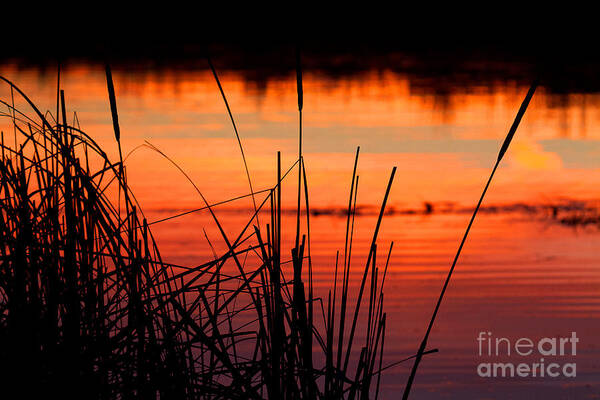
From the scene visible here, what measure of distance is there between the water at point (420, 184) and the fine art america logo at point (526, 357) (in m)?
0.03

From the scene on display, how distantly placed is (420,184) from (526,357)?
3911 mm

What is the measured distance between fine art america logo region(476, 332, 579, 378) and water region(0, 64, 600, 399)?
0.09ft

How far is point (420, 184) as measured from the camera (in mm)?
8070

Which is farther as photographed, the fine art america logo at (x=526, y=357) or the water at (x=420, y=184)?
the water at (x=420, y=184)

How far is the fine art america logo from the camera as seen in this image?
402 centimetres

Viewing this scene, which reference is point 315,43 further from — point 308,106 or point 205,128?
point 205,128

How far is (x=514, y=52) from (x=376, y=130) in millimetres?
8990

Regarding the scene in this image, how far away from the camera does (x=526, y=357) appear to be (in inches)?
166

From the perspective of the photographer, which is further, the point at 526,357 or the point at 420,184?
the point at 420,184

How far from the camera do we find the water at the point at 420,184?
15.0 feet

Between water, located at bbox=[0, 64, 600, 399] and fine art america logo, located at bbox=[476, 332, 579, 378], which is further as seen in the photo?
water, located at bbox=[0, 64, 600, 399]

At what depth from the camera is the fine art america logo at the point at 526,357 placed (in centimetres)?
402

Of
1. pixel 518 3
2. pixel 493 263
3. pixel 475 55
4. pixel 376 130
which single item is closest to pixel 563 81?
pixel 475 55

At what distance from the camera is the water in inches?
180
